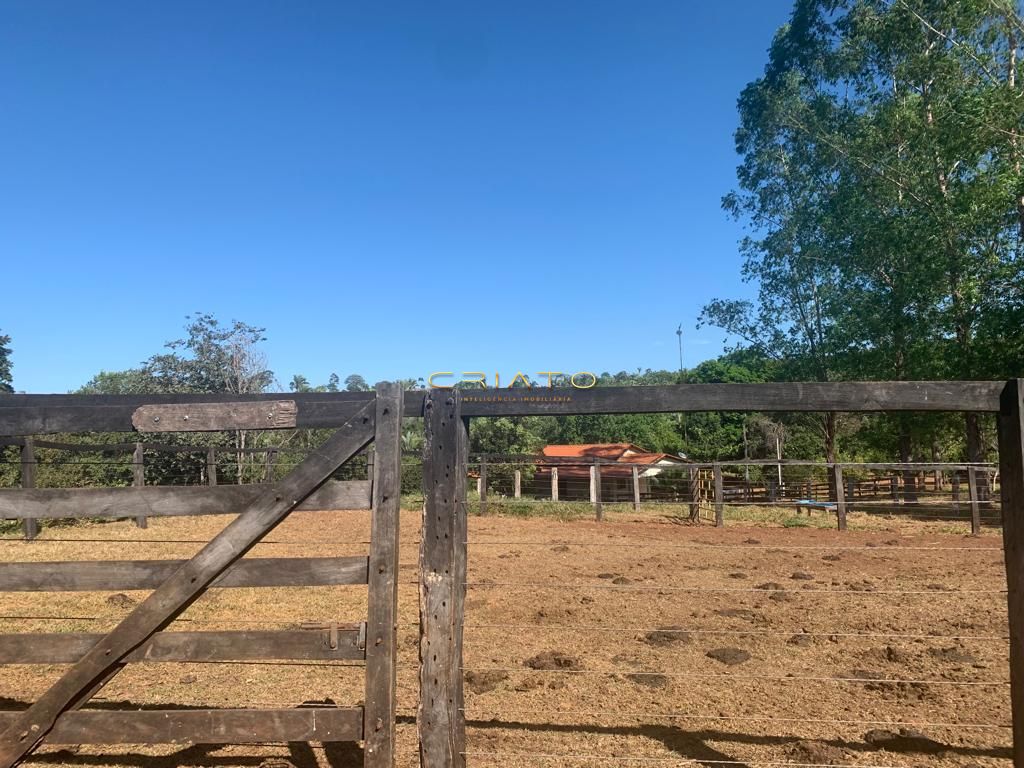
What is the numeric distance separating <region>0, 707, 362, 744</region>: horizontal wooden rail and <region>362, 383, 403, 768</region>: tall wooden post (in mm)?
105

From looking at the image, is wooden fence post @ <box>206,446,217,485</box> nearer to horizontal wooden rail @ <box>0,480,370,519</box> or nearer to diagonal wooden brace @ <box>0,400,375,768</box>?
horizontal wooden rail @ <box>0,480,370,519</box>

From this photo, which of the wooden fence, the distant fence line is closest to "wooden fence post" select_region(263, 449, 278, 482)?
the distant fence line

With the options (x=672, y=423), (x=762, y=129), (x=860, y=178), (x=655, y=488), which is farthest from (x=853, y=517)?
(x=672, y=423)

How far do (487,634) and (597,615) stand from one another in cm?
125

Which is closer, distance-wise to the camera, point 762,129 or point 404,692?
point 404,692

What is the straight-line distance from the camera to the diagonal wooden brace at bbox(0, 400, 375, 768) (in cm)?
281

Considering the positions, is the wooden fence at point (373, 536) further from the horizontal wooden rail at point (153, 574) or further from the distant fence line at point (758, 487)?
the distant fence line at point (758, 487)

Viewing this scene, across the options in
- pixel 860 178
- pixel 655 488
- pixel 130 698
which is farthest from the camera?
pixel 655 488

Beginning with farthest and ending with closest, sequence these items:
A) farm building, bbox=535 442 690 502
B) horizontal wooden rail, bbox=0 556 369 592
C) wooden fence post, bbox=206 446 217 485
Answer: farm building, bbox=535 442 690 502
wooden fence post, bbox=206 446 217 485
horizontal wooden rail, bbox=0 556 369 592

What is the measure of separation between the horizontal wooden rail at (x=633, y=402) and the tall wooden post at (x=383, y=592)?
0.16 m

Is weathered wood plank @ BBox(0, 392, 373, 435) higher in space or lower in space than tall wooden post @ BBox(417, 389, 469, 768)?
higher

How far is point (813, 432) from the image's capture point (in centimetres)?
4075

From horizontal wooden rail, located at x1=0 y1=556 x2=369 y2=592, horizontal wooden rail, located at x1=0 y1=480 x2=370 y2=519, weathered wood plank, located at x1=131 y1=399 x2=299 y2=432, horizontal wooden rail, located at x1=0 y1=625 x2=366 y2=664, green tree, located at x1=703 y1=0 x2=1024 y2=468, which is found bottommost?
horizontal wooden rail, located at x1=0 y1=625 x2=366 y2=664

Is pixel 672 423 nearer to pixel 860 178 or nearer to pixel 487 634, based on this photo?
pixel 860 178
